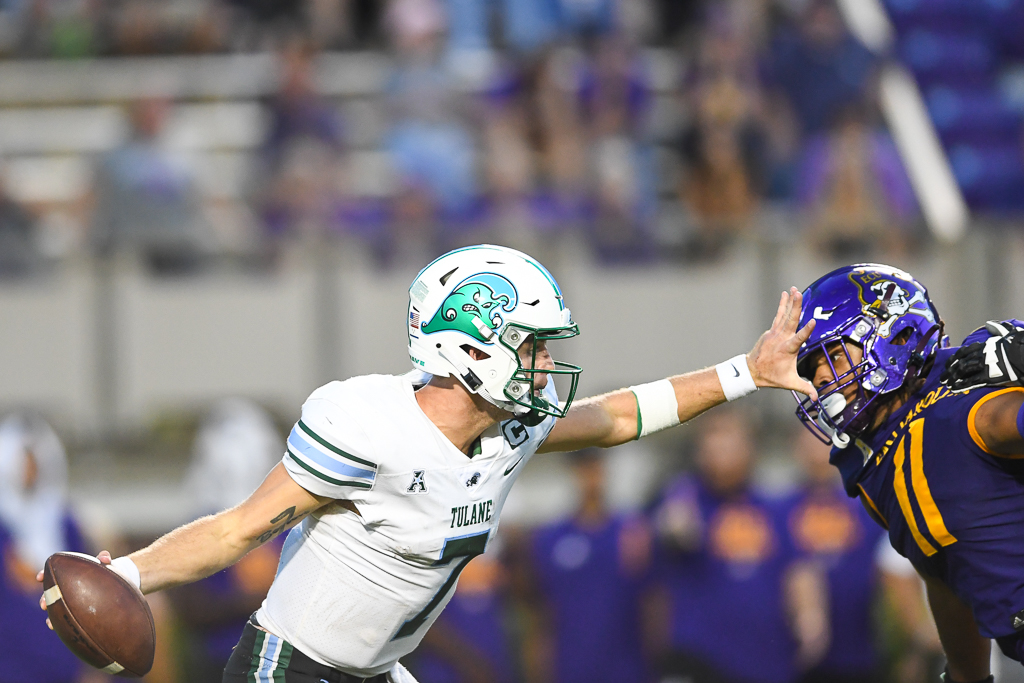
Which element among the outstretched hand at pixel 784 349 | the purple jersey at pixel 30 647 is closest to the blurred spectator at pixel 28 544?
the purple jersey at pixel 30 647

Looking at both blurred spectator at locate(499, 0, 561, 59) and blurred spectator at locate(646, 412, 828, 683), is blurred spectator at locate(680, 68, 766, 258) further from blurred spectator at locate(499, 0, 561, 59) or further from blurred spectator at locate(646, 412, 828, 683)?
blurred spectator at locate(646, 412, 828, 683)

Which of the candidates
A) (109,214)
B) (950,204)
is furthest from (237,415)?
(950,204)

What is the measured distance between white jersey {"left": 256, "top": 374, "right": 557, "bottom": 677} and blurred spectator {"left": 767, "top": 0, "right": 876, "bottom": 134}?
604cm

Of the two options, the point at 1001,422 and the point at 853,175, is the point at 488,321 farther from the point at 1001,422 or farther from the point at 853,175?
the point at 853,175

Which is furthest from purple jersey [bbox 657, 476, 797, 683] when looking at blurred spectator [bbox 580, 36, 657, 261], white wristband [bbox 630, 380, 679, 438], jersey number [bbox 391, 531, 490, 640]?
jersey number [bbox 391, 531, 490, 640]

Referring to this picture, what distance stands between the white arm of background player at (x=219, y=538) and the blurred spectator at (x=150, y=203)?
419 cm

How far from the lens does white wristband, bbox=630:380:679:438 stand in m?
4.04

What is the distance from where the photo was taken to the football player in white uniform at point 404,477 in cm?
344

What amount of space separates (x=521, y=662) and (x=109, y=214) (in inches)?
138

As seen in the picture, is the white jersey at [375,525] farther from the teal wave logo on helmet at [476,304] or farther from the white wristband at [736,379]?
the white wristband at [736,379]

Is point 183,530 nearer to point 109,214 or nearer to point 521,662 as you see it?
point 521,662

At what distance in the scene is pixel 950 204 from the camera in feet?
27.4

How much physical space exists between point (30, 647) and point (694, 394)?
4.28 metres

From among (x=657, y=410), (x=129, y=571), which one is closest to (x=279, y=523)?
(x=129, y=571)
